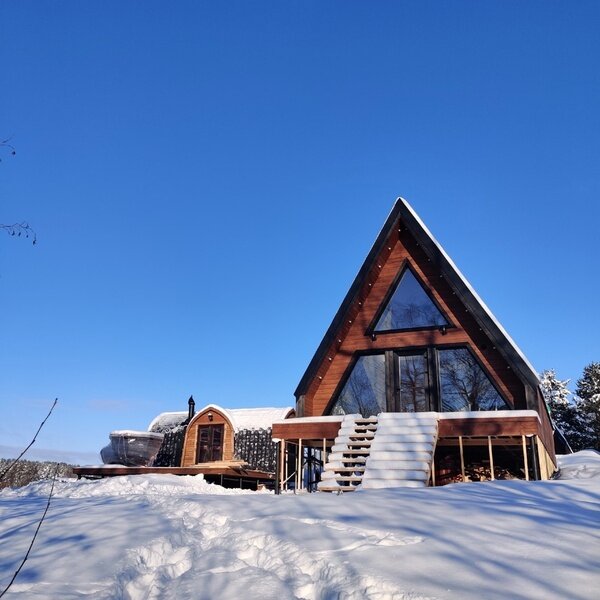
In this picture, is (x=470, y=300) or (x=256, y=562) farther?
(x=470, y=300)

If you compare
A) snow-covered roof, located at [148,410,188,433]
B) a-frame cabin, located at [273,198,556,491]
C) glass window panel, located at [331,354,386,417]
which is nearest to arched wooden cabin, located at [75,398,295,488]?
snow-covered roof, located at [148,410,188,433]

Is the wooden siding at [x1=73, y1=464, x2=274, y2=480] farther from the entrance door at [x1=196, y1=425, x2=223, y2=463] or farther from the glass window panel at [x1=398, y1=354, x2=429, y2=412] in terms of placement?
the glass window panel at [x1=398, y1=354, x2=429, y2=412]

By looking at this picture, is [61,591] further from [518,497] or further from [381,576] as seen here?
[518,497]

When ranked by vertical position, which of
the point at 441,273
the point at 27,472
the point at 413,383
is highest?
the point at 441,273

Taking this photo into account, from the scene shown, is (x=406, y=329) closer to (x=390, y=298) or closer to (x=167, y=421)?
(x=390, y=298)

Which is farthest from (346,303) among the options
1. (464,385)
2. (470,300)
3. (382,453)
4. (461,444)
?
(461,444)

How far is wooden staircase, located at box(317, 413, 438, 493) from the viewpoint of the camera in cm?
973

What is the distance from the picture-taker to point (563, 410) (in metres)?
40.7

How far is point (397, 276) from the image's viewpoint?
46.3 feet

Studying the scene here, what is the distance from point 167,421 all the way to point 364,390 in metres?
18.8

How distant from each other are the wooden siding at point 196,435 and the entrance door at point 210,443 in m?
0.18

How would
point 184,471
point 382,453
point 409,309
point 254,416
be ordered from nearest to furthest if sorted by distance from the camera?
1. point 382,453
2. point 409,309
3. point 184,471
4. point 254,416

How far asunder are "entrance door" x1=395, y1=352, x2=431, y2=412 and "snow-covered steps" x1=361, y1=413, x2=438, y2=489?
119cm

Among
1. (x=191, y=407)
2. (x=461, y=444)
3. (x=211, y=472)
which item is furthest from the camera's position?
(x=191, y=407)
